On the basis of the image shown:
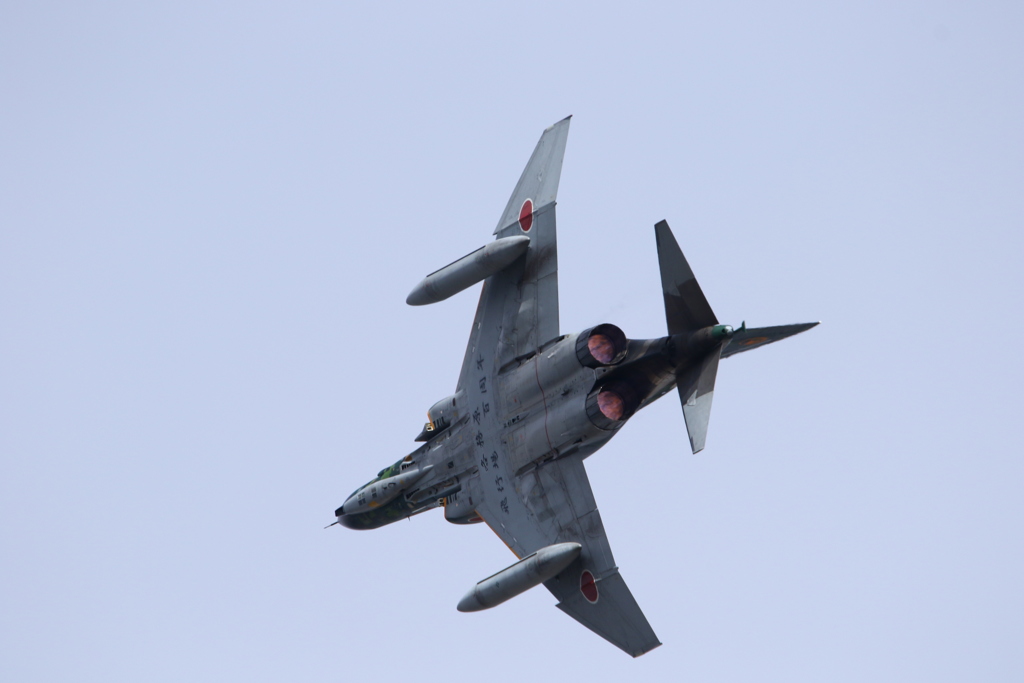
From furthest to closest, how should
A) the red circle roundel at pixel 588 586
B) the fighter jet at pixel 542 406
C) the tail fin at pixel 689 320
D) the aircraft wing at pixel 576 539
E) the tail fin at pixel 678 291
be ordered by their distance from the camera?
the red circle roundel at pixel 588 586 → the aircraft wing at pixel 576 539 → the fighter jet at pixel 542 406 → the tail fin at pixel 678 291 → the tail fin at pixel 689 320

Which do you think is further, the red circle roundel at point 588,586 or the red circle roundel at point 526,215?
the red circle roundel at point 526,215

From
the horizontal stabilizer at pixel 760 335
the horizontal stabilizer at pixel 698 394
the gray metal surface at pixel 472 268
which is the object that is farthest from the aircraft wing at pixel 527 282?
the horizontal stabilizer at pixel 760 335

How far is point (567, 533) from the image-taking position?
35.3m

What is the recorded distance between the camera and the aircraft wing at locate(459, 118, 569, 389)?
3650cm

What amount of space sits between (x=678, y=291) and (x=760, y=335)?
205cm

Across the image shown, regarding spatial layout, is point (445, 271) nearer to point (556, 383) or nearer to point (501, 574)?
point (556, 383)

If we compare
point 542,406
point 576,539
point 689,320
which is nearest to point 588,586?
point 576,539

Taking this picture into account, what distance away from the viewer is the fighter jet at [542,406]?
3250 centimetres

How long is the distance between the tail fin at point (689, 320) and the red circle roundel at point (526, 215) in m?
6.20

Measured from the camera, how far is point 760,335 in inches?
1264

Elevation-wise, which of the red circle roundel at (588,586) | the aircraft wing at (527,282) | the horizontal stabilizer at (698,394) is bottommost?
the red circle roundel at (588,586)

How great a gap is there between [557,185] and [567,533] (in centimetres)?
892

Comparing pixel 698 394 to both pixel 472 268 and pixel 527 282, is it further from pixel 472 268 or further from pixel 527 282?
pixel 472 268

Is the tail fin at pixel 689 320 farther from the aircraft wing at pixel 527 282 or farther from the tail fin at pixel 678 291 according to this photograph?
the aircraft wing at pixel 527 282
